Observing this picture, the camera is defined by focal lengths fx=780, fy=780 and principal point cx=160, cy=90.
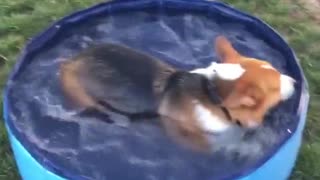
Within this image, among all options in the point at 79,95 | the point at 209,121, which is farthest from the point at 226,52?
the point at 79,95

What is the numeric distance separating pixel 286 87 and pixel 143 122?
0.54 meters

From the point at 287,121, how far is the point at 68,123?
82 centimetres

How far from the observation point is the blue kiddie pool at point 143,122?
2.73 metres

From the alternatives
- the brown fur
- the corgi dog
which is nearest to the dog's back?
the corgi dog

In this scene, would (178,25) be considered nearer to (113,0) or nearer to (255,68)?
(113,0)

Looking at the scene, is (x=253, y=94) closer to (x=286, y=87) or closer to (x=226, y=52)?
(x=286, y=87)

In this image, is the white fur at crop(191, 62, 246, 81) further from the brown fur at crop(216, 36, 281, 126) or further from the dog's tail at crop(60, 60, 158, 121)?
the dog's tail at crop(60, 60, 158, 121)

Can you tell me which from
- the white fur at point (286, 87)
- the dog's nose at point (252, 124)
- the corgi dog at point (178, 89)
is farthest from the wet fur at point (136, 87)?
the white fur at point (286, 87)

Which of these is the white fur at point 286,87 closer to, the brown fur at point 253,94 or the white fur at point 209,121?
the brown fur at point 253,94

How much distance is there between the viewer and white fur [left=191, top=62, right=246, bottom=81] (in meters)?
2.76

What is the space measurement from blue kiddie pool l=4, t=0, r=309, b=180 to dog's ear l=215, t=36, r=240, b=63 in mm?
159

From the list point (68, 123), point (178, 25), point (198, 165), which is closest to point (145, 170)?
point (198, 165)

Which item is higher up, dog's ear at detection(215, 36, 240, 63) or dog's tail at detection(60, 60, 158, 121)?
dog's ear at detection(215, 36, 240, 63)

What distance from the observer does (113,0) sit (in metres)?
3.45
